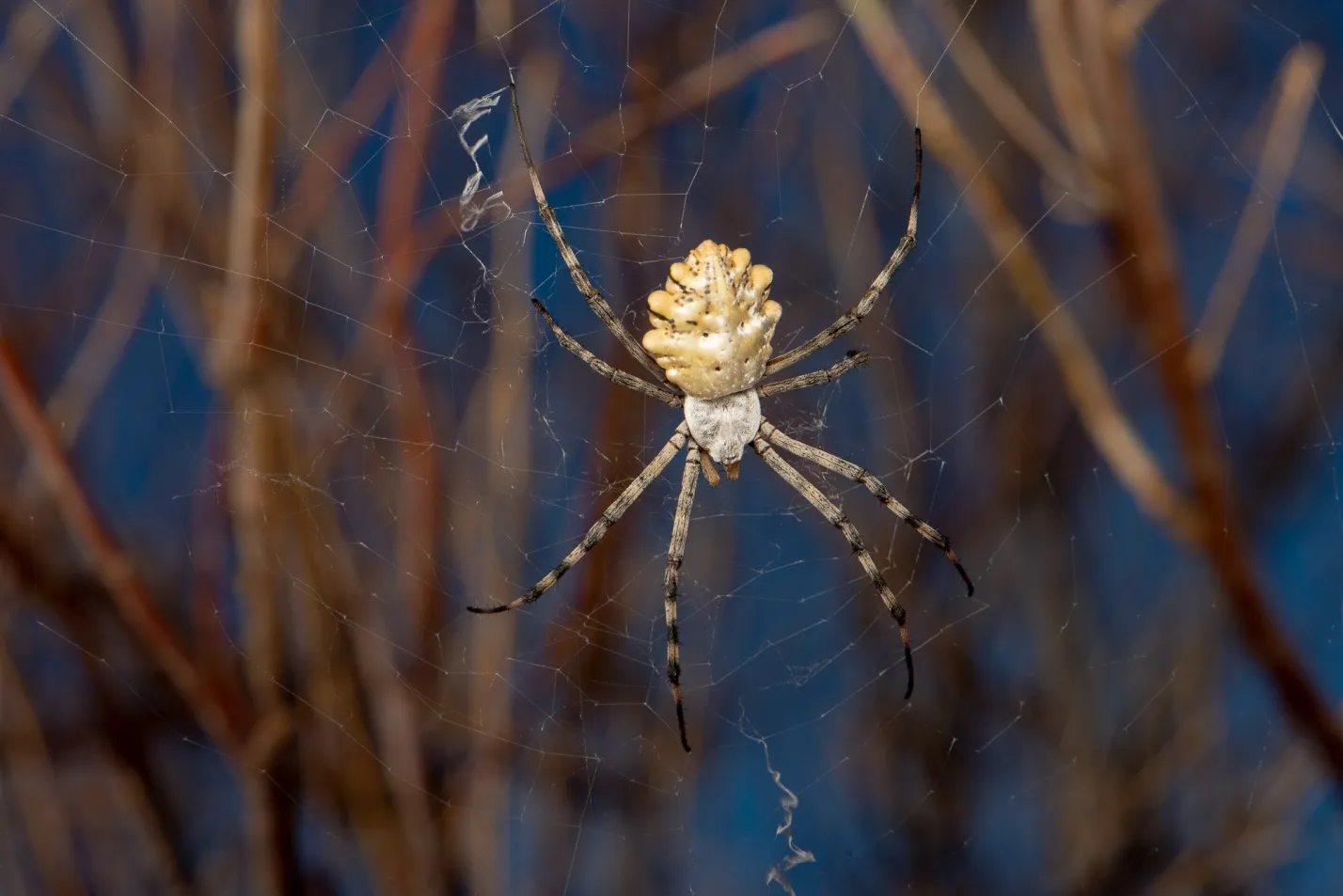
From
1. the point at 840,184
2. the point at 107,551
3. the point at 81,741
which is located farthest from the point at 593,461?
the point at 81,741

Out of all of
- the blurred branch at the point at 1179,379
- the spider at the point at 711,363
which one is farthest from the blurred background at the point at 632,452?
the spider at the point at 711,363

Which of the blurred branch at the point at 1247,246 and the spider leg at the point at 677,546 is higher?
the blurred branch at the point at 1247,246

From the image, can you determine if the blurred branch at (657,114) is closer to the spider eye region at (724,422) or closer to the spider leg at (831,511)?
the spider eye region at (724,422)

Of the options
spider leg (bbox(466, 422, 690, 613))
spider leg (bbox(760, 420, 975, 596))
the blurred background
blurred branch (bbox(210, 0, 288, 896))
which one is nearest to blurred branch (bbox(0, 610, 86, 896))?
the blurred background

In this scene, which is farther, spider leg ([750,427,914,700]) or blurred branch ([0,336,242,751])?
spider leg ([750,427,914,700])

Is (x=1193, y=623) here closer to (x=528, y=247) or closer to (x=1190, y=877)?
(x=1190, y=877)

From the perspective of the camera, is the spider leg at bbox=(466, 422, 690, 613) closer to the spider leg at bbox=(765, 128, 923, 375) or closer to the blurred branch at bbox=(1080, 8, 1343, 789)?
the spider leg at bbox=(765, 128, 923, 375)
